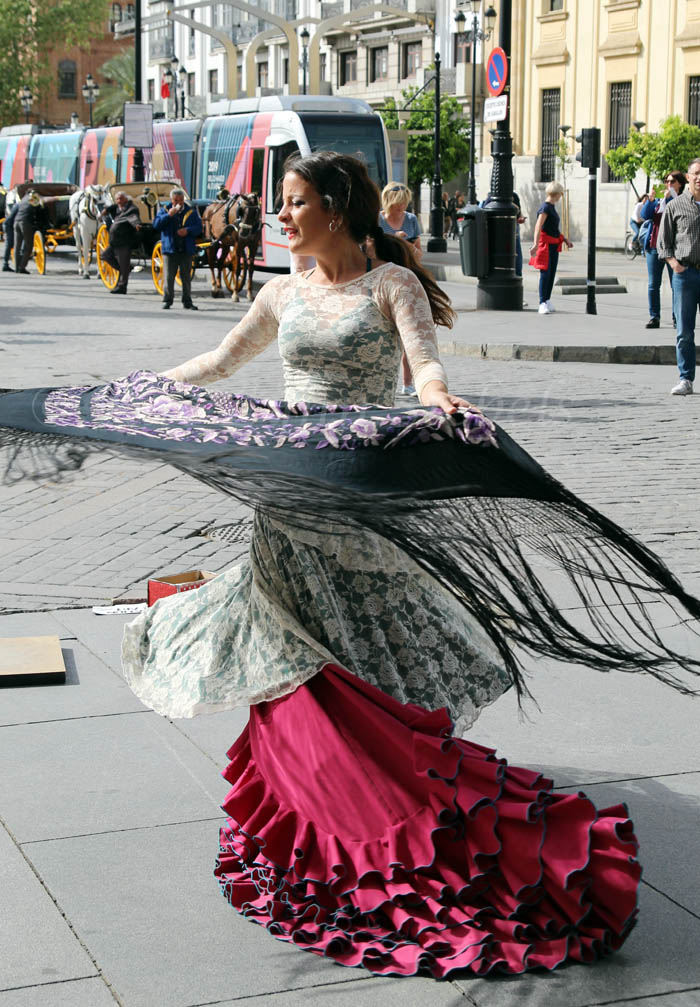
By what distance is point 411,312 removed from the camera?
3.50 meters

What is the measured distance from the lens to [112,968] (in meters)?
3.03

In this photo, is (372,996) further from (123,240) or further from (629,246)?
(629,246)

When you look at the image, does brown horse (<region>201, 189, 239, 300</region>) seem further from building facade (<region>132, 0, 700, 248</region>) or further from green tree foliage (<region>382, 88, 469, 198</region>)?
green tree foliage (<region>382, 88, 469, 198</region>)

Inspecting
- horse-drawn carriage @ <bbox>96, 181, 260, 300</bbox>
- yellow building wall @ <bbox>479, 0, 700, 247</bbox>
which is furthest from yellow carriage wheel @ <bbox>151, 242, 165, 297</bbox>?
yellow building wall @ <bbox>479, 0, 700, 247</bbox>

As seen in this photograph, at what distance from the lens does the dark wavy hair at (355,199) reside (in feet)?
11.6

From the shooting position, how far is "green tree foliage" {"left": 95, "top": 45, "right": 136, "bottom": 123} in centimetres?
9019

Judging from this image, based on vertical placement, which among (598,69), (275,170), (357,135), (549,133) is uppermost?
(598,69)

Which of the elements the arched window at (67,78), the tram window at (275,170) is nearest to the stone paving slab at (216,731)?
the tram window at (275,170)

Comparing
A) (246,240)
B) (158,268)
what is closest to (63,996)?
(246,240)

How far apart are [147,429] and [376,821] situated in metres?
1.02

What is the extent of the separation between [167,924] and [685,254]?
32.0 ft

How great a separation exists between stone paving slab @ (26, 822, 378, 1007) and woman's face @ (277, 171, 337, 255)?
1585mm

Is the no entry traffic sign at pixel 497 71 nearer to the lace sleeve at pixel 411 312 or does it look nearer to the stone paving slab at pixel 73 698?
the stone paving slab at pixel 73 698

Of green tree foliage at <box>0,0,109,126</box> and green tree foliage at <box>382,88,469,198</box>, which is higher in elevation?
green tree foliage at <box>0,0,109,126</box>
